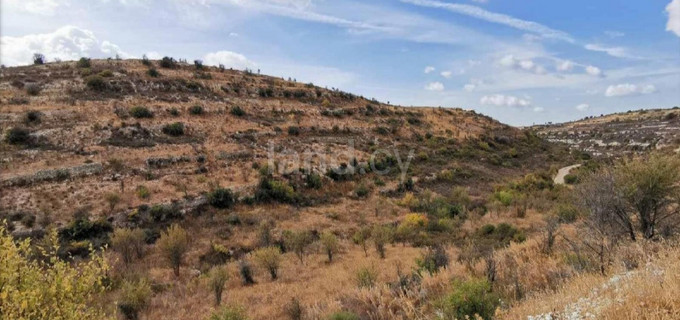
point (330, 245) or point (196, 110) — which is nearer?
point (330, 245)

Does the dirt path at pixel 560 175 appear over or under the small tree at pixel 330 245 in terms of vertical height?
over

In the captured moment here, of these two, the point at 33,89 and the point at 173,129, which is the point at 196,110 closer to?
the point at 173,129

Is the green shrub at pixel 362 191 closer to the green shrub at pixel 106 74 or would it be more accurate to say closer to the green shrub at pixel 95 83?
the green shrub at pixel 95 83

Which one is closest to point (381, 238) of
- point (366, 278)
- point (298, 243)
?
point (298, 243)

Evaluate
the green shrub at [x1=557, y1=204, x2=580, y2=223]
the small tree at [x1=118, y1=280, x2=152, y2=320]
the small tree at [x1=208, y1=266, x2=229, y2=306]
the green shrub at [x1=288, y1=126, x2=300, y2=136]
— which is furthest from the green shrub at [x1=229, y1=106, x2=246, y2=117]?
the green shrub at [x1=557, y1=204, x2=580, y2=223]

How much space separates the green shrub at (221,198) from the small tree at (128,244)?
6.41 metres

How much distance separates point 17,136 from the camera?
25.0 metres

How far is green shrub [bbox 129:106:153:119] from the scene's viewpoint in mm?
32312

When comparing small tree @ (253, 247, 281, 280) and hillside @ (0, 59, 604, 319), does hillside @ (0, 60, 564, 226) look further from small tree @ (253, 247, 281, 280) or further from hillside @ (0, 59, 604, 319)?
small tree @ (253, 247, 281, 280)

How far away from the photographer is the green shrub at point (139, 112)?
32.3 meters

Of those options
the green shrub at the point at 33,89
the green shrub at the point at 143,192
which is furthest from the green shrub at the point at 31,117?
the green shrub at the point at 143,192

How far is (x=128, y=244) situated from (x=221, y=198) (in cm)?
746

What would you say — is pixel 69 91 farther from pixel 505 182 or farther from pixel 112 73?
pixel 505 182

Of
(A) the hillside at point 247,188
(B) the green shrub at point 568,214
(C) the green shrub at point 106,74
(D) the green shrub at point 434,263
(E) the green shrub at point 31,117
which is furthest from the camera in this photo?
(C) the green shrub at point 106,74
